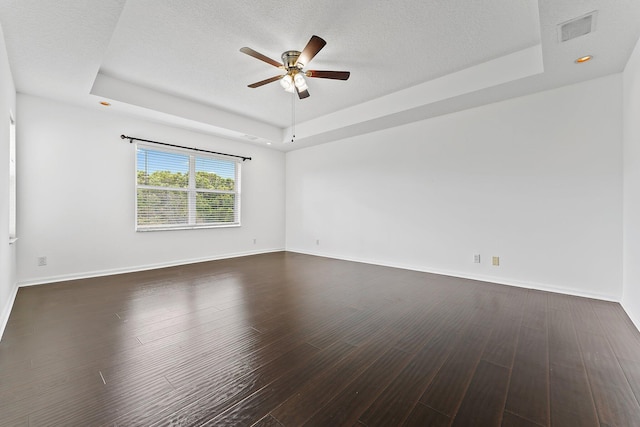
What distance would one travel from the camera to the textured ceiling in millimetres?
2176

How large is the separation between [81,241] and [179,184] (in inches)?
64.6

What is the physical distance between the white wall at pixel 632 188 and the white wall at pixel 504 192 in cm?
20

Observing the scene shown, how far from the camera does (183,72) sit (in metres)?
3.34

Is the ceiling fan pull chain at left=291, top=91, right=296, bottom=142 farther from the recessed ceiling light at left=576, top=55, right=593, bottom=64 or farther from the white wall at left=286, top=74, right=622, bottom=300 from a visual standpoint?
the recessed ceiling light at left=576, top=55, right=593, bottom=64

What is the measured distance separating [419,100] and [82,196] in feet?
16.4

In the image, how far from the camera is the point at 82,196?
3.82m

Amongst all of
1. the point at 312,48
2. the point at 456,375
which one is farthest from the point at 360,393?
the point at 312,48

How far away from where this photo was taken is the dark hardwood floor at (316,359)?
1319 millimetres

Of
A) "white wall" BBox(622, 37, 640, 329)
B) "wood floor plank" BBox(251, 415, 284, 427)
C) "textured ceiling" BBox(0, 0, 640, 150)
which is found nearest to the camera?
"wood floor plank" BBox(251, 415, 284, 427)

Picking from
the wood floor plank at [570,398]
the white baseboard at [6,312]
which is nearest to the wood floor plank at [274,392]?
the wood floor plank at [570,398]

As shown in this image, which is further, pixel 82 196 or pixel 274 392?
pixel 82 196

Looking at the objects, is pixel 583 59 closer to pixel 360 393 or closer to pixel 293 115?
pixel 360 393

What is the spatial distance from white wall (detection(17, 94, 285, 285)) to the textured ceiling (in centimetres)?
39

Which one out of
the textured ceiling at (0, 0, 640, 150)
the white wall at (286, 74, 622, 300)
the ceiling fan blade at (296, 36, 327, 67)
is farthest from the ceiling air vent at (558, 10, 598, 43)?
the ceiling fan blade at (296, 36, 327, 67)
